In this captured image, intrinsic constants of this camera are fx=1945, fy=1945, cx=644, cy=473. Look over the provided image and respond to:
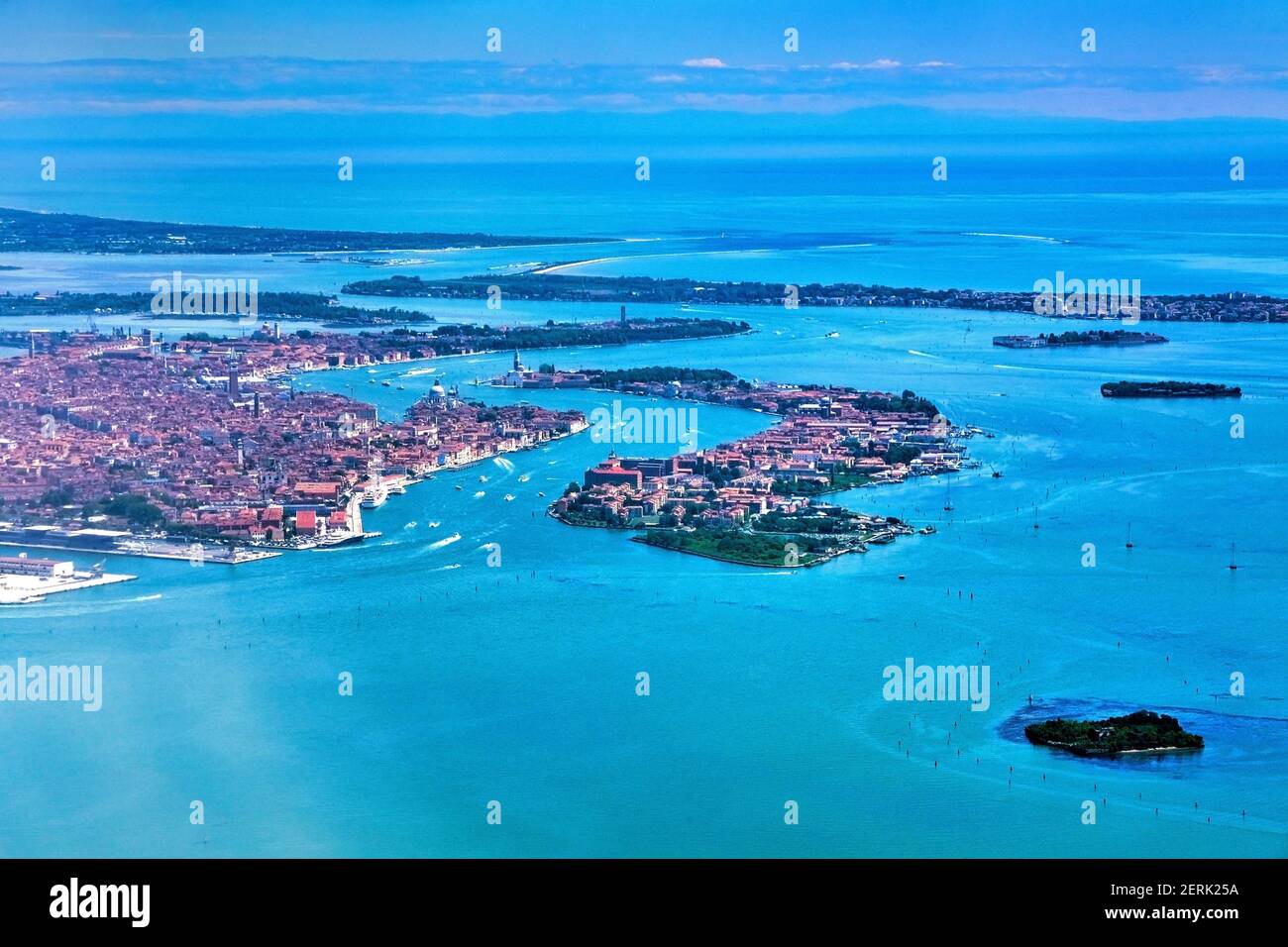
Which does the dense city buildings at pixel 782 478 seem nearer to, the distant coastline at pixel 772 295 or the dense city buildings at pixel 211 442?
the dense city buildings at pixel 211 442

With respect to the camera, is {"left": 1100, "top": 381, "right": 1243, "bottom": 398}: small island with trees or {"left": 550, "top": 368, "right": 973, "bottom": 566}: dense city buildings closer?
{"left": 550, "top": 368, "right": 973, "bottom": 566}: dense city buildings

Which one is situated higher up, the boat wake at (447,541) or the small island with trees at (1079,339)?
the small island with trees at (1079,339)

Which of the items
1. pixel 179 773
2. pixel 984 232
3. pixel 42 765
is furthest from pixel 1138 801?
pixel 984 232

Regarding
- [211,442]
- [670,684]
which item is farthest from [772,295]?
[670,684]

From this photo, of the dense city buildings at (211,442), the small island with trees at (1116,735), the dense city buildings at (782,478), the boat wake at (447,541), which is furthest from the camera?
the dense city buildings at (211,442)

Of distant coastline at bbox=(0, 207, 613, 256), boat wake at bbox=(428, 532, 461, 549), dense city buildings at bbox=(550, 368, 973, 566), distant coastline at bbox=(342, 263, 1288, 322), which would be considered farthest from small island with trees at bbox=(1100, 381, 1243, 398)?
distant coastline at bbox=(0, 207, 613, 256)

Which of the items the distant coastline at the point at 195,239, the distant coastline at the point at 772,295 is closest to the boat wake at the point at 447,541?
the distant coastline at the point at 772,295

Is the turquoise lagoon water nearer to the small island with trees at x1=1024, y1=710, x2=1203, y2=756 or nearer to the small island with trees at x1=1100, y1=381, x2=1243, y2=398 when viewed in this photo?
the small island with trees at x1=1024, y1=710, x2=1203, y2=756
